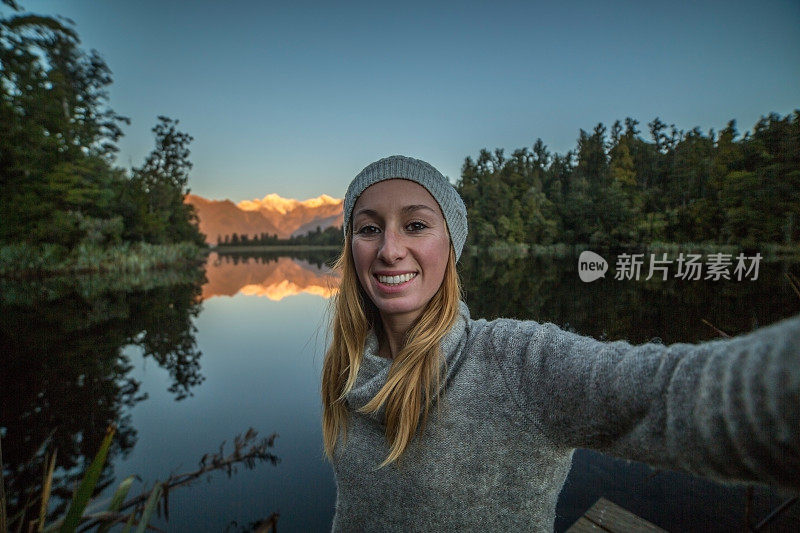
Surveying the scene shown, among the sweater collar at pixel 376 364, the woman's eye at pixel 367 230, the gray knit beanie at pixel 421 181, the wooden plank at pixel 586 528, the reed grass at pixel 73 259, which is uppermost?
the gray knit beanie at pixel 421 181

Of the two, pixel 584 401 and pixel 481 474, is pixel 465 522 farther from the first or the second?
pixel 584 401

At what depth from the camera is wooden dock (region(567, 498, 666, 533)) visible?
2.08 meters

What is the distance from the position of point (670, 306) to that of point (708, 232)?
761 inches

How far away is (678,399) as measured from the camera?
22.6 inches

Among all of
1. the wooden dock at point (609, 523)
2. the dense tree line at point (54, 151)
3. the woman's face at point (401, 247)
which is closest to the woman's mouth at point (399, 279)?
the woman's face at point (401, 247)

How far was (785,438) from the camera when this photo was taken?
458 mm

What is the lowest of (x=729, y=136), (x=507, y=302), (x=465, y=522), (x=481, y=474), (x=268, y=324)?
(x=268, y=324)

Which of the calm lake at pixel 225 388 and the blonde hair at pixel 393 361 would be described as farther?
the calm lake at pixel 225 388

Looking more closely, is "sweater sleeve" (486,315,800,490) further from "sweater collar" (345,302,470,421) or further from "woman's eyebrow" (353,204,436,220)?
"woman's eyebrow" (353,204,436,220)

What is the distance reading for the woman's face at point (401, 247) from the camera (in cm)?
121

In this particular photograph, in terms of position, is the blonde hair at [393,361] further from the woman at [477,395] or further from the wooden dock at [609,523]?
the wooden dock at [609,523]

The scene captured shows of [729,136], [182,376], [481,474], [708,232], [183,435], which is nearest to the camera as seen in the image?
[481,474]

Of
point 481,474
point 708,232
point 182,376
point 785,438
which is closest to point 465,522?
point 481,474

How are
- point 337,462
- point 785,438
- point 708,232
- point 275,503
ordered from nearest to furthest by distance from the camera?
point 785,438 < point 337,462 < point 275,503 < point 708,232
